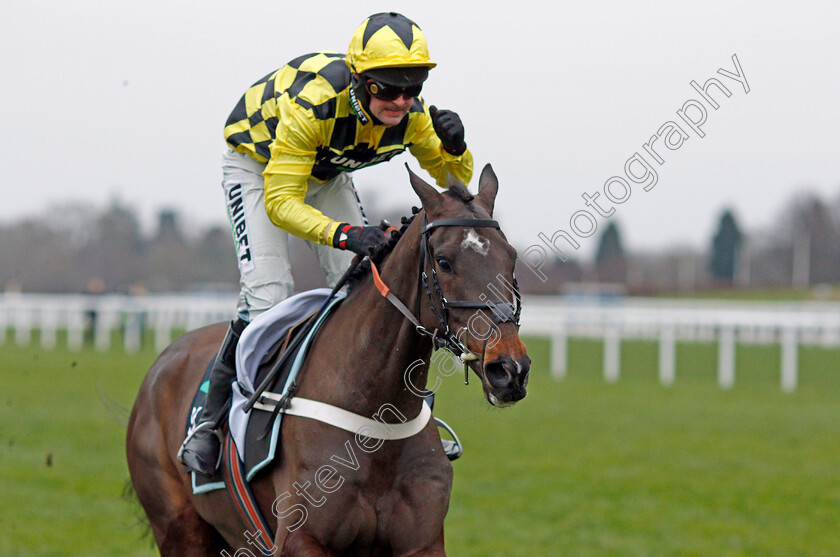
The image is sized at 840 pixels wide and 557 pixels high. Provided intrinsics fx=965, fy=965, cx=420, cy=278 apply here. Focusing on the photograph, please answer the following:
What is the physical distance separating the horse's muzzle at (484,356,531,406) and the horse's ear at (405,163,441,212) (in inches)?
22.9

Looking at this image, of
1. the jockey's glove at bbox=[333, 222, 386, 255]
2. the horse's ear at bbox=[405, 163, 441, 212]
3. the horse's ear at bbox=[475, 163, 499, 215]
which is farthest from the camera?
the jockey's glove at bbox=[333, 222, 386, 255]

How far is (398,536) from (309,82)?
1.64m

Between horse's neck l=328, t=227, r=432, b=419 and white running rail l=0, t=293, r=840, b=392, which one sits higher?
horse's neck l=328, t=227, r=432, b=419

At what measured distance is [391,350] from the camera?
3031 mm

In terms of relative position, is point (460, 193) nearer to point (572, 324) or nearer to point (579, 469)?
point (579, 469)

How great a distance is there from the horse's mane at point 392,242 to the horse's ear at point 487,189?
6 centimetres

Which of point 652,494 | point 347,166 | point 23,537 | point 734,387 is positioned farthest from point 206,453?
point 734,387

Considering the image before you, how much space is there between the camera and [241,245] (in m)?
3.84

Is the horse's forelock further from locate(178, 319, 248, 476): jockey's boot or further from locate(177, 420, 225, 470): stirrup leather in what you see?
locate(177, 420, 225, 470): stirrup leather

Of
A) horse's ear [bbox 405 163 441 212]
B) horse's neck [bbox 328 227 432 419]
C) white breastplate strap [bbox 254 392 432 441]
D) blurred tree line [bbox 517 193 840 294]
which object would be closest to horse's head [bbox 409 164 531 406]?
horse's ear [bbox 405 163 441 212]

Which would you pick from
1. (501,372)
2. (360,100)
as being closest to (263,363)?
(360,100)

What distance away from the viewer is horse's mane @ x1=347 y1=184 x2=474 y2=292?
115 inches

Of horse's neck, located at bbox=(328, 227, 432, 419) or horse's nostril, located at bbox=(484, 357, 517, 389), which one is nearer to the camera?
horse's nostril, located at bbox=(484, 357, 517, 389)

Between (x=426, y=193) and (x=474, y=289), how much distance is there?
0.39 meters
